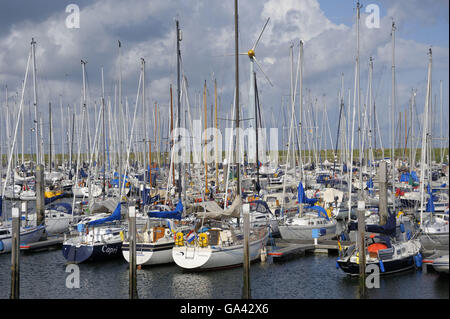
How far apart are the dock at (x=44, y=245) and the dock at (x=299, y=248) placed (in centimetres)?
1546

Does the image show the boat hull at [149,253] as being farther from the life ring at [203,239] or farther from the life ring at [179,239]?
the life ring at [203,239]

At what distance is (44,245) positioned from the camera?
125 ft

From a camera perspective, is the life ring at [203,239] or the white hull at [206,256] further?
the life ring at [203,239]

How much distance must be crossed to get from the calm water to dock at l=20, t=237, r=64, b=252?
399 centimetres

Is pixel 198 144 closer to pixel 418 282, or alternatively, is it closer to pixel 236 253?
pixel 236 253

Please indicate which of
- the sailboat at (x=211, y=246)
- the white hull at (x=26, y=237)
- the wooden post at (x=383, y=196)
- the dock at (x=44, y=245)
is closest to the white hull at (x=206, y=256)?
the sailboat at (x=211, y=246)

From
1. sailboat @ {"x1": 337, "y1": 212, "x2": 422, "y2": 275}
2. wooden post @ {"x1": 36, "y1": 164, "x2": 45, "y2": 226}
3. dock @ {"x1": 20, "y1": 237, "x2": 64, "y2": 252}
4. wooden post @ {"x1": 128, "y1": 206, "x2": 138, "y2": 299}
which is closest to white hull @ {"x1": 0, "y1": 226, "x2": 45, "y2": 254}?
dock @ {"x1": 20, "y1": 237, "x2": 64, "y2": 252}

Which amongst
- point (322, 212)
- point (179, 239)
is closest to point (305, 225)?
point (322, 212)

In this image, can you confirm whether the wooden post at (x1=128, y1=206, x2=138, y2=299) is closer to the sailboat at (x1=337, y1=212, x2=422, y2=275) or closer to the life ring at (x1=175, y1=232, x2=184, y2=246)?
the life ring at (x1=175, y1=232, x2=184, y2=246)

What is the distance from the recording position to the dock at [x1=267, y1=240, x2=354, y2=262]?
32969 mm

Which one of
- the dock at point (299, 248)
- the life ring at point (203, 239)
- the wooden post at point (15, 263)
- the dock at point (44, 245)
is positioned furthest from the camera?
the dock at point (44, 245)

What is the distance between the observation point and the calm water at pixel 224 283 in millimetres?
26016

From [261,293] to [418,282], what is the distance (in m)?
7.70

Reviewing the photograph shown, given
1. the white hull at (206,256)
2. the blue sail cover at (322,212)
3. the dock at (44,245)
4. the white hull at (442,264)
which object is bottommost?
the dock at (44,245)
